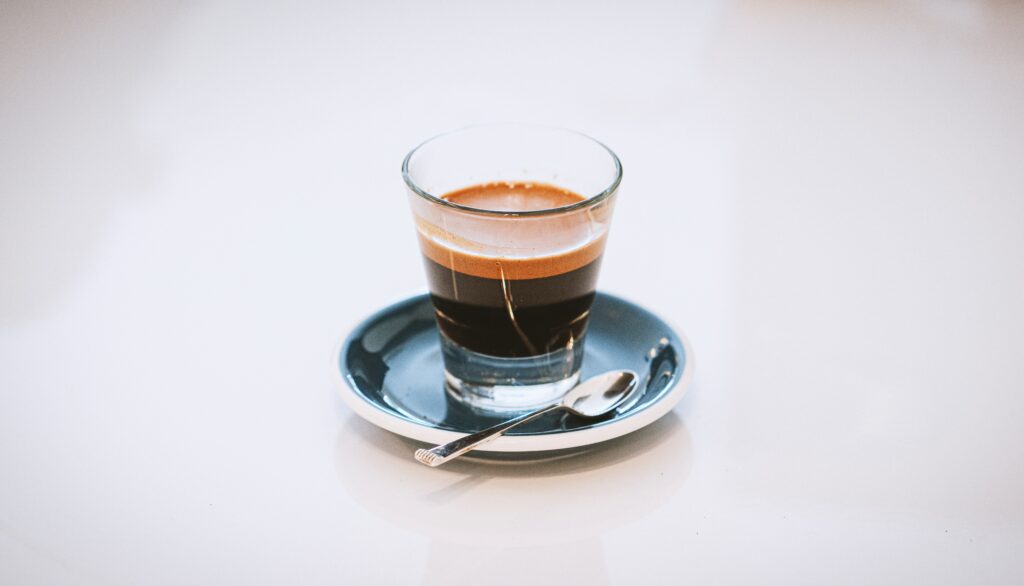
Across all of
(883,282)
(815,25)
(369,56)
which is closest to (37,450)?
(883,282)

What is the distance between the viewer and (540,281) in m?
0.81

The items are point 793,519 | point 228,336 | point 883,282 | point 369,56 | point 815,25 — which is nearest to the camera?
point 793,519

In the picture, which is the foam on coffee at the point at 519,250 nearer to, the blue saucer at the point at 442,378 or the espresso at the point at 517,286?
the espresso at the point at 517,286

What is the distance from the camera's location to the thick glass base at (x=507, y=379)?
0.85 metres

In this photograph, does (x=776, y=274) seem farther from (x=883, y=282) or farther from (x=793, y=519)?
(x=793, y=519)

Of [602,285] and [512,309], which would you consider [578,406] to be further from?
[602,285]

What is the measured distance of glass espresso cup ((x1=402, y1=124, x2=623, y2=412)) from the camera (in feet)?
2.61

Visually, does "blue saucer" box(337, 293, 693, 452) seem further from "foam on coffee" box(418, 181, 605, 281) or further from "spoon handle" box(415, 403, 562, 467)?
"foam on coffee" box(418, 181, 605, 281)

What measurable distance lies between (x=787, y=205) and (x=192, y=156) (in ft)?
2.82

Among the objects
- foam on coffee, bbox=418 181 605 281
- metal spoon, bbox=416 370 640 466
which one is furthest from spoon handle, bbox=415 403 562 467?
foam on coffee, bbox=418 181 605 281

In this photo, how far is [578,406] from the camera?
82 centimetres

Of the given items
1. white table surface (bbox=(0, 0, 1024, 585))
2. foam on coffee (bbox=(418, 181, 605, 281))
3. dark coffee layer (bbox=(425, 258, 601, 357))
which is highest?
foam on coffee (bbox=(418, 181, 605, 281))

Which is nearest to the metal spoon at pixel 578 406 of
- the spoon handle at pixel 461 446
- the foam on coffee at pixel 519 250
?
the spoon handle at pixel 461 446

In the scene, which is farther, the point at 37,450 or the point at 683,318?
the point at 683,318
